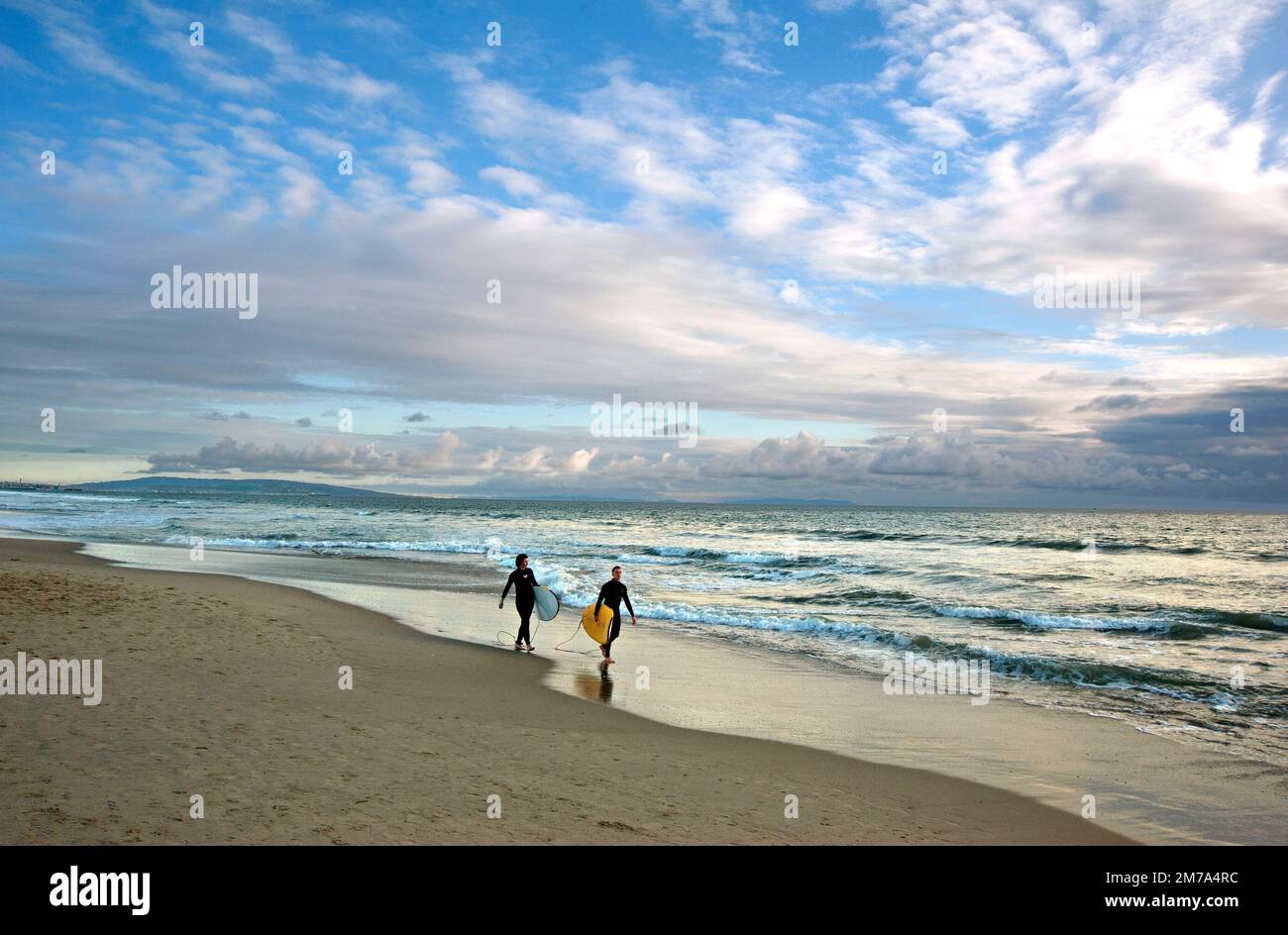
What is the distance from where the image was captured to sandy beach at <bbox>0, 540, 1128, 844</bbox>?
5406 millimetres

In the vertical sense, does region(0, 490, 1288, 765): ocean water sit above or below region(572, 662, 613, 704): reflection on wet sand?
below

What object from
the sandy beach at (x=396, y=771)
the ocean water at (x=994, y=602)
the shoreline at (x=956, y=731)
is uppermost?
the sandy beach at (x=396, y=771)

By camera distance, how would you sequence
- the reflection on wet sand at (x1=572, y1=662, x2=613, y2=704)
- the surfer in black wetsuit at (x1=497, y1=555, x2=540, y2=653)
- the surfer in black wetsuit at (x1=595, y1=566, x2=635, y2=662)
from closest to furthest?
the reflection on wet sand at (x1=572, y1=662, x2=613, y2=704), the surfer in black wetsuit at (x1=595, y1=566, x2=635, y2=662), the surfer in black wetsuit at (x1=497, y1=555, x2=540, y2=653)

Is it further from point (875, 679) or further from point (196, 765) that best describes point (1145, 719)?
point (196, 765)

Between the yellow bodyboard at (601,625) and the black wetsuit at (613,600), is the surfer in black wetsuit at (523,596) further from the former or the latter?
the black wetsuit at (613,600)

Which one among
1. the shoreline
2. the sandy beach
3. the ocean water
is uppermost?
the sandy beach

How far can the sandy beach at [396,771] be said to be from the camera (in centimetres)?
541

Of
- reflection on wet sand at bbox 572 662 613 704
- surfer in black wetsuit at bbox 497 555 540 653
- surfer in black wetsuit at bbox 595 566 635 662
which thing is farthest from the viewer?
surfer in black wetsuit at bbox 497 555 540 653

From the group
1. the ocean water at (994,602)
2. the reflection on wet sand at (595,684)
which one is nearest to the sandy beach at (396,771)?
the reflection on wet sand at (595,684)

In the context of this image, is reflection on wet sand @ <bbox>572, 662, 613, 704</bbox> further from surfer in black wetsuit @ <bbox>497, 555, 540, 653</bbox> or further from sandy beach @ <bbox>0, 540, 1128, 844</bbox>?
surfer in black wetsuit @ <bbox>497, 555, 540, 653</bbox>

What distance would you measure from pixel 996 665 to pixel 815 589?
38.5ft

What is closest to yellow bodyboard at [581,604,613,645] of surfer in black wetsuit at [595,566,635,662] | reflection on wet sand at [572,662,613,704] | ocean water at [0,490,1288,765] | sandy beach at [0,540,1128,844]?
surfer in black wetsuit at [595,566,635,662]

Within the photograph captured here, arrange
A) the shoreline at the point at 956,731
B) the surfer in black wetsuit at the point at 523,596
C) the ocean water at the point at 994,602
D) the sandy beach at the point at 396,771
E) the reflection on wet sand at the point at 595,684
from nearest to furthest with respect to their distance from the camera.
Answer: the sandy beach at the point at 396,771 → the shoreline at the point at 956,731 → the reflection on wet sand at the point at 595,684 → the ocean water at the point at 994,602 → the surfer in black wetsuit at the point at 523,596
